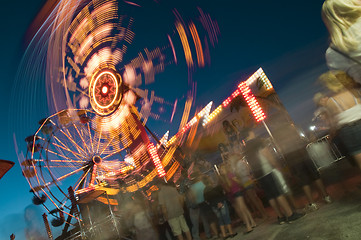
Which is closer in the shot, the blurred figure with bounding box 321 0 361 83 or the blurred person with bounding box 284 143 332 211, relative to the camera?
the blurred figure with bounding box 321 0 361 83

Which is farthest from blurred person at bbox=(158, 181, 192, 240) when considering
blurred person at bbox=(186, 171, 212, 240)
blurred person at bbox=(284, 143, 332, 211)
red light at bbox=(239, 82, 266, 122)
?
red light at bbox=(239, 82, 266, 122)

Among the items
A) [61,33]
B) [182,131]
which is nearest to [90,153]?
[182,131]

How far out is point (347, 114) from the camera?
6.03ft

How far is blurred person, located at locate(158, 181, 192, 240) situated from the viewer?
5.27m

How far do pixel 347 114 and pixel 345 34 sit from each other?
713mm

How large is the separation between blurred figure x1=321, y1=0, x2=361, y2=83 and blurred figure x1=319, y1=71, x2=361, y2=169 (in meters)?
0.14

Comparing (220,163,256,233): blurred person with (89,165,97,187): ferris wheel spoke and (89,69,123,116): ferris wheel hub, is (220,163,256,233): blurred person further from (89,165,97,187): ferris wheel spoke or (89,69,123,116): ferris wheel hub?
(89,165,97,187): ferris wheel spoke

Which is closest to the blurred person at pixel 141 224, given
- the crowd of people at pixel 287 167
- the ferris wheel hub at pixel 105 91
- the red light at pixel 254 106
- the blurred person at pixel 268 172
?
the crowd of people at pixel 287 167

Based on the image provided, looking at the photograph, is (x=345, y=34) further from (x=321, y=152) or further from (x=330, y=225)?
(x=321, y=152)

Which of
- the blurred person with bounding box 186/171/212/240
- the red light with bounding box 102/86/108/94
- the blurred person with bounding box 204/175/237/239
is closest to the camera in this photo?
the blurred person with bounding box 204/175/237/239

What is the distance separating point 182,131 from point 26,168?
14.2 meters

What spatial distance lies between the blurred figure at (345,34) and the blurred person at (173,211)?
15.3ft

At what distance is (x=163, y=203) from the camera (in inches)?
214

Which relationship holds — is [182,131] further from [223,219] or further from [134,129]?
[223,219]
